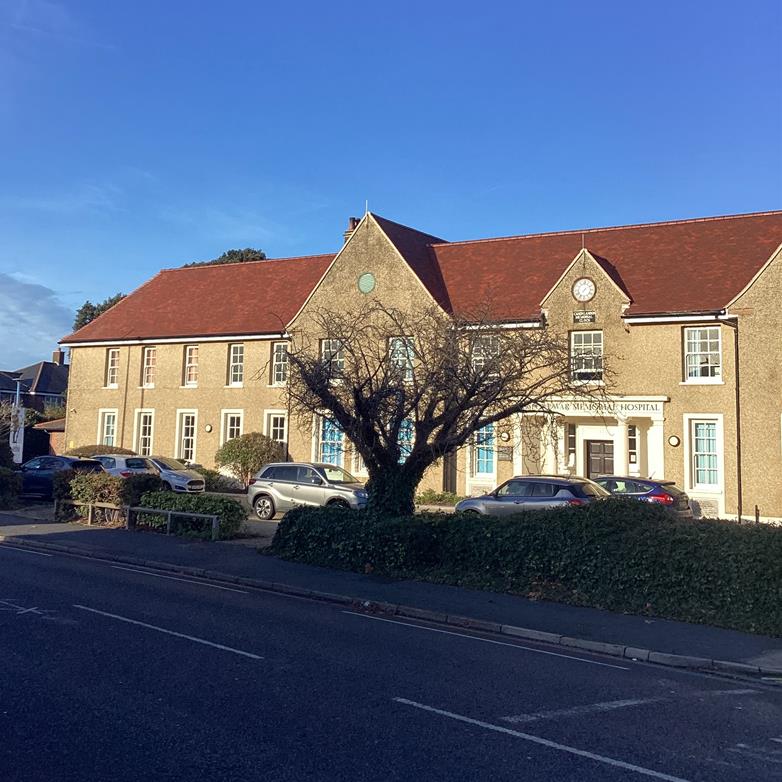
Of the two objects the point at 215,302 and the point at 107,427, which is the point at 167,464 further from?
the point at 215,302

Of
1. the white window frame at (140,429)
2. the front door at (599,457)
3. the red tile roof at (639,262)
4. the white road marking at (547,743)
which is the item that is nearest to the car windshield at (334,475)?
the red tile roof at (639,262)

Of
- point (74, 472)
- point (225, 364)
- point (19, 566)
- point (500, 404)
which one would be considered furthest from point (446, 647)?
point (225, 364)

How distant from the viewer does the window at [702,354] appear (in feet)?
79.7

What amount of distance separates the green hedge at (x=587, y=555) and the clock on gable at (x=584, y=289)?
1363 cm

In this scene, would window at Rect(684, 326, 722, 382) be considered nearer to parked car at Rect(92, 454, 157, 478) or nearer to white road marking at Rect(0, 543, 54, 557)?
parked car at Rect(92, 454, 157, 478)

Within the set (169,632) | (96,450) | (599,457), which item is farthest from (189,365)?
(169,632)

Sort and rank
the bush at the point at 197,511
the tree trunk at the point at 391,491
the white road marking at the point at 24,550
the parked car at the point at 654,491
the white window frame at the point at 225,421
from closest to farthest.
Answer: the tree trunk at the point at 391,491 → the white road marking at the point at 24,550 → the bush at the point at 197,511 → the parked car at the point at 654,491 → the white window frame at the point at 225,421

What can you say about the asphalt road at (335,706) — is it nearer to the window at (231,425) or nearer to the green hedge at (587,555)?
the green hedge at (587,555)

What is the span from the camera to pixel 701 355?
24531 mm

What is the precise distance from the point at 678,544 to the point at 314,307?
2091 centimetres

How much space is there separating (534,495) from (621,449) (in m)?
7.81

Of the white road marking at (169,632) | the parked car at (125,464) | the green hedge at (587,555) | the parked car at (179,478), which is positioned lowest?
the white road marking at (169,632)

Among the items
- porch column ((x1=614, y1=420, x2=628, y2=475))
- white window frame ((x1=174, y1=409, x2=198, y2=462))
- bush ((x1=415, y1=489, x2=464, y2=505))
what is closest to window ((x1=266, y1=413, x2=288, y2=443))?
white window frame ((x1=174, y1=409, x2=198, y2=462))

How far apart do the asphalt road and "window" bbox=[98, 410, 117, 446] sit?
2734 centimetres
